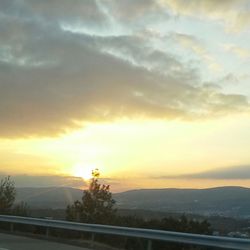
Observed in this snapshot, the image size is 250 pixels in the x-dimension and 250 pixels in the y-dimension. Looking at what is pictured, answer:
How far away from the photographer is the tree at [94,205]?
36688 mm

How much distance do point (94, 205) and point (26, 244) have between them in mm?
19031

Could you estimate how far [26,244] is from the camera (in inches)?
790

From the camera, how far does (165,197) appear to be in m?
124

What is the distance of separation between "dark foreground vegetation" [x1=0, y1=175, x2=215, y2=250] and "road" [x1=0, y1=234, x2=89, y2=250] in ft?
6.32

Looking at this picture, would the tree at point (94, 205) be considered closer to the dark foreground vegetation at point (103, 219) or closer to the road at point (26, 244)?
the dark foreground vegetation at point (103, 219)

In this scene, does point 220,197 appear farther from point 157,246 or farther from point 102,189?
point 157,246

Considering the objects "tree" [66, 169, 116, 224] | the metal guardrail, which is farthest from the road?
"tree" [66, 169, 116, 224]

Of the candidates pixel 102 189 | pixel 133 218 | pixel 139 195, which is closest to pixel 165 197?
pixel 139 195

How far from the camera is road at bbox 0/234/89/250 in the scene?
18609 millimetres

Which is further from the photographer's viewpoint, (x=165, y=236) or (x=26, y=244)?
(x=26, y=244)

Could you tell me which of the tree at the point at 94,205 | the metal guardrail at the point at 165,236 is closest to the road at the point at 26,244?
the metal guardrail at the point at 165,236

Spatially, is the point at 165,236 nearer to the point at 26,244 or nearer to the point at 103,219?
the point at 26,244

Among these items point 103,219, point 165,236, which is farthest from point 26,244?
point 103,219

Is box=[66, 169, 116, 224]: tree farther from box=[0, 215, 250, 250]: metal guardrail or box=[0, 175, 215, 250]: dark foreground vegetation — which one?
box=[0, 215, 250, 250]: metal guardrail
